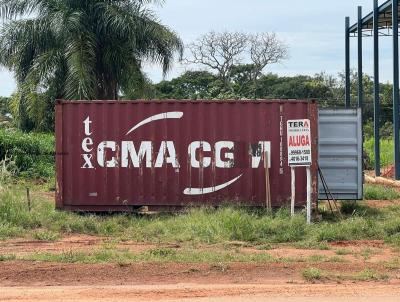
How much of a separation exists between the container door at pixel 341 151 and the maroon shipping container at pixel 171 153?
892 mm

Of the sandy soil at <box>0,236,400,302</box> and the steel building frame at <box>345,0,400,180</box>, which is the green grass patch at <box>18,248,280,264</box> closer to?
the sandy soil at <box>0,236,400,302</box>

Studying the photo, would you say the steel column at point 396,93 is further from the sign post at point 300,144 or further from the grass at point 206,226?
the sign post at point 300,144

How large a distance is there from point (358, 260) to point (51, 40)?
59.8 feet

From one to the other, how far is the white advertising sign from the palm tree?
12.8 metres

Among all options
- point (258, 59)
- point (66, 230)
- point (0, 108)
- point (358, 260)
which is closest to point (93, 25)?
point (66, 230)

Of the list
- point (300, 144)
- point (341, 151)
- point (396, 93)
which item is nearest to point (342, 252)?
point (300, 144)

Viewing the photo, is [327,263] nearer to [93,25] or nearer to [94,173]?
[94,173]

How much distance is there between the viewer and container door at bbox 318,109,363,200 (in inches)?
580

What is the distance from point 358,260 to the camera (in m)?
9.80

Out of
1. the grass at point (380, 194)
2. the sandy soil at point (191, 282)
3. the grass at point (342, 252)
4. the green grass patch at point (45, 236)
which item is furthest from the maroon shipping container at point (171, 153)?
the grass at point (380, 194)

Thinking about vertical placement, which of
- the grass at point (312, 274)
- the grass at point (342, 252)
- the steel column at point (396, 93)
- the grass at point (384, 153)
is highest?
the steel column at point (396, 93)

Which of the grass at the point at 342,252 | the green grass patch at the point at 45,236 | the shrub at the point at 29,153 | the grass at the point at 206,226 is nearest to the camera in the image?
the grass at the point at 342,252

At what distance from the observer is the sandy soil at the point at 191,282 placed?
7281 millimetres

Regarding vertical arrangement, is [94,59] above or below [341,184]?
above
